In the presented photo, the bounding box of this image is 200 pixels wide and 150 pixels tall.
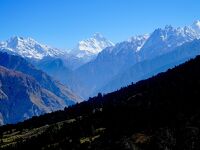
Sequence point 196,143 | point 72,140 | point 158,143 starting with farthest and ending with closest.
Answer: point 72,140
point 158,143
point 196,143


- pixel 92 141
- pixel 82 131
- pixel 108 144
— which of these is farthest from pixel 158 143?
pixel 82 131

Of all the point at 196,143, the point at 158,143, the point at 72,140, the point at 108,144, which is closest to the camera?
the point at 196,143

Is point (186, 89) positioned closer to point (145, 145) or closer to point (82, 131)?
point (82, 131)

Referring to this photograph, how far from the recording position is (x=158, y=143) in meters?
132

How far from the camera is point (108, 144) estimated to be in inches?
5969

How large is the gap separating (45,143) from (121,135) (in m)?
47.1

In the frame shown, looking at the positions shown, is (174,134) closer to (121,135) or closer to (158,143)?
(158,143)

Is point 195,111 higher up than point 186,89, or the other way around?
point 186,89

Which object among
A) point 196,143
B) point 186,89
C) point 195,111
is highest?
point 186,89

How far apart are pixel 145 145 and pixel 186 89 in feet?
216

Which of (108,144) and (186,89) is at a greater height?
(186,89)

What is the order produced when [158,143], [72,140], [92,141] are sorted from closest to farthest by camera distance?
[158,143] → [92,141] → [72,140]

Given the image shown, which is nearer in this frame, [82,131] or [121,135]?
[121,135]

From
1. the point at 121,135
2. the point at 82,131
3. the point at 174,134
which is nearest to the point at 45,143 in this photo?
the point at 82,131
